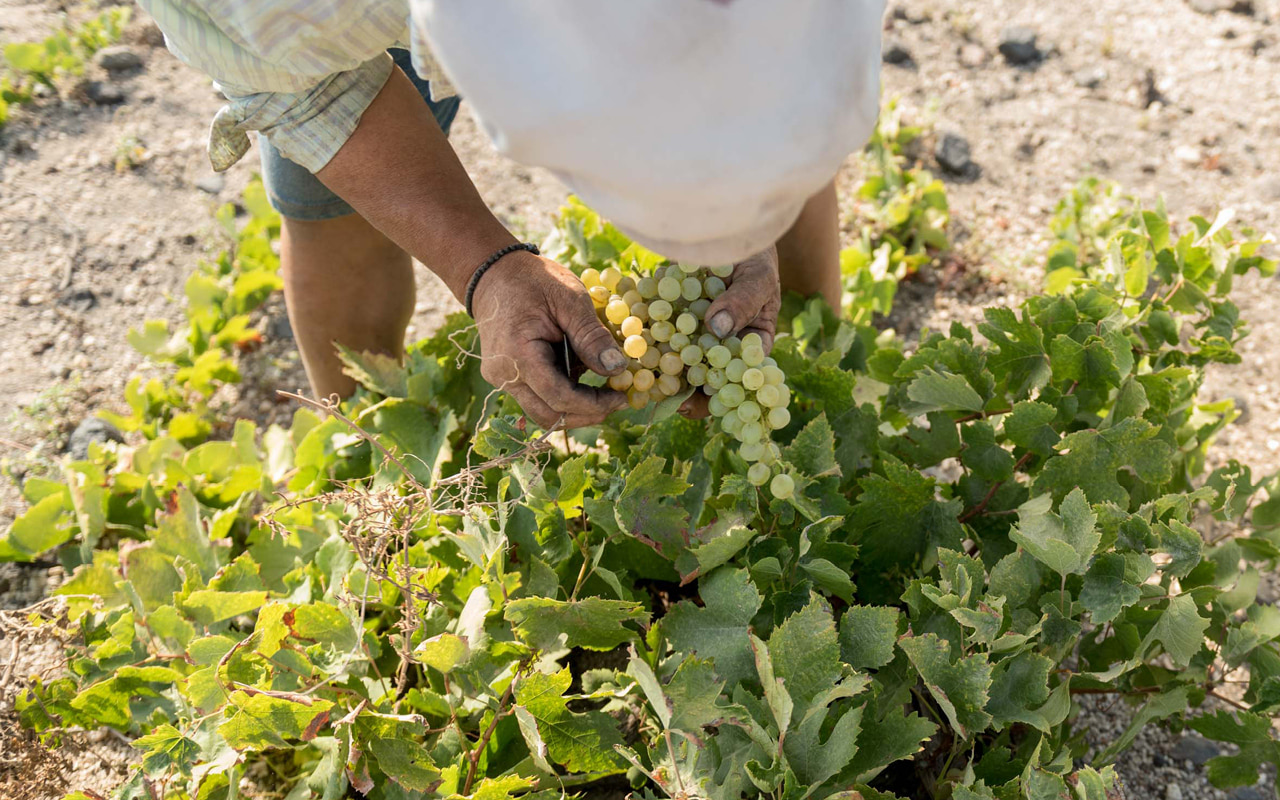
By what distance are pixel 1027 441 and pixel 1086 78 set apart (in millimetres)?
2093

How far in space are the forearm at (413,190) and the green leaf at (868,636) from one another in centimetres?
74

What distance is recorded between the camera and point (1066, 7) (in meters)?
3.32

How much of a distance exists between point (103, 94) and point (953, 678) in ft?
10.9

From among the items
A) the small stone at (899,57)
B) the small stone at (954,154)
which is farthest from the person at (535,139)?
the small stone at (899,57)

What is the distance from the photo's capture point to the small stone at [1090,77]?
9.98 feet

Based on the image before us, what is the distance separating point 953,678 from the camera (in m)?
1.16

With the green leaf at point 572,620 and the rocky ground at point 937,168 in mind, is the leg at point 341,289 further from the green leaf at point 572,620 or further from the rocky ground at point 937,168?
the green leaf at point 572,620

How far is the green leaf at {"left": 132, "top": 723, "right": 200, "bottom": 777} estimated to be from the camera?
1.23m

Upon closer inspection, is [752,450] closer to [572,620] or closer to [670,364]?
[670,364]

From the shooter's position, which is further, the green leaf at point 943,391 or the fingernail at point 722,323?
the green leaf at point 943,391

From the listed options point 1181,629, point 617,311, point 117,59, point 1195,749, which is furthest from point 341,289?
point 117,59

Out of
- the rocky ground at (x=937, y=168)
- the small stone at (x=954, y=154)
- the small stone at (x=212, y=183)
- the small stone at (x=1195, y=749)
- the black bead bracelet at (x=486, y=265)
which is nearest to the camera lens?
the black bead bracelet at (x=486, y=265)

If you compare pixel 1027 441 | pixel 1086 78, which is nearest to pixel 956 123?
pixel 1086 78

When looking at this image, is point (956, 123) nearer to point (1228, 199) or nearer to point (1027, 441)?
point (1228, 199)
